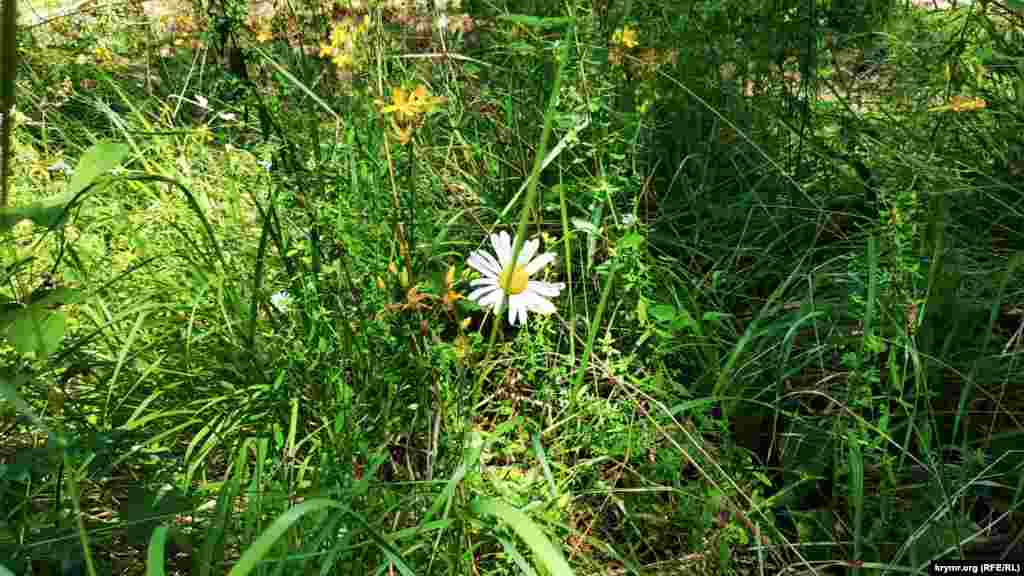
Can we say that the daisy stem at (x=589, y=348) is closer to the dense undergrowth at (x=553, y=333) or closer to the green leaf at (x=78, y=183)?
the dense undergrowth at (x=553, y=333)

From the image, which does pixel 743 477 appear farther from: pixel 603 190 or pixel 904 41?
pixel 904 41

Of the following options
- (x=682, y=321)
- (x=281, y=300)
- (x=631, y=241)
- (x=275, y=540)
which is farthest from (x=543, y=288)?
(x=275, y=540)

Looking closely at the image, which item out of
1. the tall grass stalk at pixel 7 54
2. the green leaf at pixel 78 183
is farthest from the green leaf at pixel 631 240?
the tall grass stalk at pixel 7 54

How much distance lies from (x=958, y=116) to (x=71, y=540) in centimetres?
201

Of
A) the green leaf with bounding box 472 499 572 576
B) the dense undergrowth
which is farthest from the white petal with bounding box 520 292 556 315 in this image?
the green leaf with bounding box 472 499 572 576

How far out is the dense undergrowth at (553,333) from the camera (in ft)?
3.83

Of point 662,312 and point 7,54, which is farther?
point 662,312

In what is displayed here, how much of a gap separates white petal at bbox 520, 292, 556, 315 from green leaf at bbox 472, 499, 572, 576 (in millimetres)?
368

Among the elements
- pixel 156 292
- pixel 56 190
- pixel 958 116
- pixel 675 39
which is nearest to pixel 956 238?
pixel 958 116

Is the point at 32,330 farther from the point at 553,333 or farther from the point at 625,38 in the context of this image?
the point at 625,38

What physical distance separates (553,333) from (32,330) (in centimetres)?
82

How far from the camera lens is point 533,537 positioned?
86 centimetres

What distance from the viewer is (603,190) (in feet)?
4.77

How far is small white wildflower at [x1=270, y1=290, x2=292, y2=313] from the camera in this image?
4.96 feet
